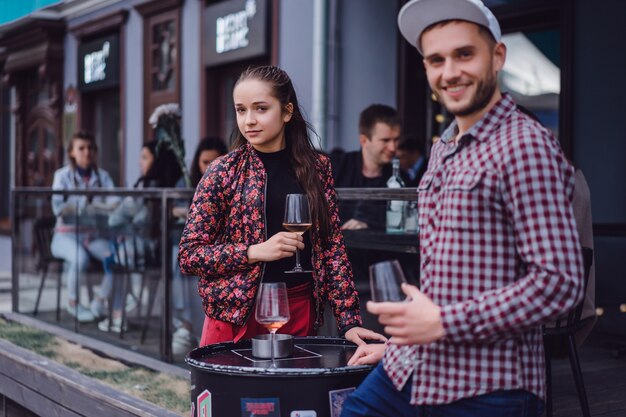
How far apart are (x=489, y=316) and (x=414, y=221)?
242cm

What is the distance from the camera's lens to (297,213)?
2.67 m

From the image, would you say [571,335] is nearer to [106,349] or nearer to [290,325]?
[290,325]

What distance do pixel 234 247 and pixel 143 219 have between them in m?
3.42

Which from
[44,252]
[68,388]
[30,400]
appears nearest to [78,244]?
[44,252]

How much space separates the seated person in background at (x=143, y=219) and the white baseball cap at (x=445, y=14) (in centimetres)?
418

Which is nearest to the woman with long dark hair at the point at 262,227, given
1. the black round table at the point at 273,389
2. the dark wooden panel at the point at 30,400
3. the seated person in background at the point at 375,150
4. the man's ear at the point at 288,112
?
the man's ear at the point at 288,112

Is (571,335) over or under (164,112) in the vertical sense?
under

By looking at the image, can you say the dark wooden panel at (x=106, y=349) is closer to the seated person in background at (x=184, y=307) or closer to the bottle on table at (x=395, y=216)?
the seated person in background at (x=184, y=307)

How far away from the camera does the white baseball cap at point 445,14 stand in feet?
5.80

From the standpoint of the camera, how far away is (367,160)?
5621mm

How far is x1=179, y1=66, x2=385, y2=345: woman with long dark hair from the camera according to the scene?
A: 9.00ft

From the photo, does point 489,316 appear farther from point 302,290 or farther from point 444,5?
point 302,290

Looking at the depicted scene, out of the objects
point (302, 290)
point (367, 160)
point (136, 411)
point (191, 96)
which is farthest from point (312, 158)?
point (191, 96)

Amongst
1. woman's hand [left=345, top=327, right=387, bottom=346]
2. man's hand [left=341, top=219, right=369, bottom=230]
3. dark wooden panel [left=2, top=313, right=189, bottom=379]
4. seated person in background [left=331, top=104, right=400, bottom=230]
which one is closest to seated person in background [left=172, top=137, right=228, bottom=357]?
dark wooden panel [left=2, top=313, right=189, bottom=379]
